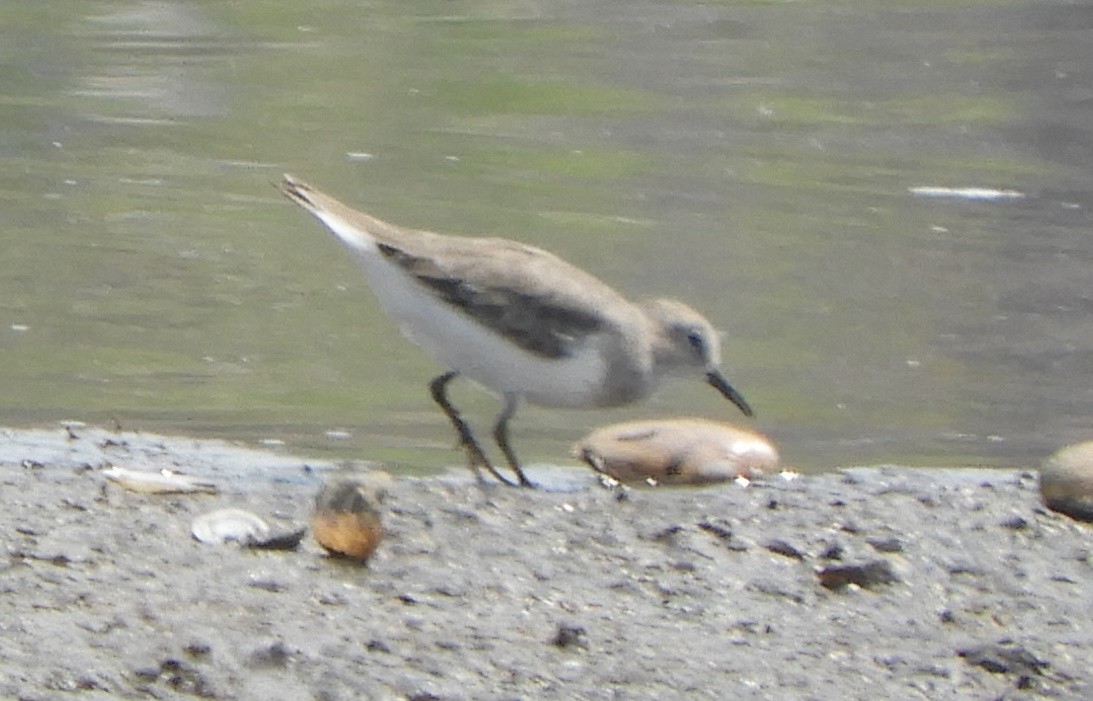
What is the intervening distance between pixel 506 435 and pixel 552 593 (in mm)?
1576

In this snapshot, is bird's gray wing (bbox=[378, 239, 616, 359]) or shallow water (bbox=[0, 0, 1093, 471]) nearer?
bird's gray wing (bbox=[378, 239, 616, 359])

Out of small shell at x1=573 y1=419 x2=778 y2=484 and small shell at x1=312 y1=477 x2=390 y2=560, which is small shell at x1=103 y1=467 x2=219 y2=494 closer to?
small shell at x1=312 y1=477 x2=390 y2=560

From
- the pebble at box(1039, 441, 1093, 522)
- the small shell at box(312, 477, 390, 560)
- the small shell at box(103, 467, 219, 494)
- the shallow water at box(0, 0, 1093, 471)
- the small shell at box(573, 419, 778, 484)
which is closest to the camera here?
Result: the small shell at box(312, 477, 390, 560)

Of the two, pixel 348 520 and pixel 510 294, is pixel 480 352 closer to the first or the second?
pixel 510 294

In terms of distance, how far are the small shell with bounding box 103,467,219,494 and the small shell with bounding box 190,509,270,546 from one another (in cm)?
46

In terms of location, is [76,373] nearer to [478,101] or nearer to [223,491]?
[223,491]

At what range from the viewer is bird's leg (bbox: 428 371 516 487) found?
6648 mm

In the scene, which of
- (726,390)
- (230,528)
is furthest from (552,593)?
(726,390)

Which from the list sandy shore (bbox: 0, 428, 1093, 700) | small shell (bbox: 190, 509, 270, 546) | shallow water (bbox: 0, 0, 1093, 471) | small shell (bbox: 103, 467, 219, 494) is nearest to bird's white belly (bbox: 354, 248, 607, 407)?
sandy shore (bbox: 0, 428, 1093, 700)

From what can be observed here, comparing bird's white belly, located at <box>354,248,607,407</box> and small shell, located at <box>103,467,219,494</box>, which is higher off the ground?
bird's white belly, located at <box>354,248,607,407</box>

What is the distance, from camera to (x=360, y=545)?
531cm

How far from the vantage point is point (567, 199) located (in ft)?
36.3

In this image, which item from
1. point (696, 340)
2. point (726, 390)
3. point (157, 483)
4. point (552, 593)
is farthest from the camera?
point (726, 390)

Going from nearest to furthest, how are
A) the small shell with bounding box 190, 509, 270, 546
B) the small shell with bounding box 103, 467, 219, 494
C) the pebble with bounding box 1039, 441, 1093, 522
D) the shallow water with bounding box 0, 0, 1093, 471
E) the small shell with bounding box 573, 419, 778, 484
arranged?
1. the small shell with bounding box 190, 509, 270, 546
2. the small shell with bounding box 103, 467, 219, 494
3. the pebble with bounding box 1039, 441, 1093, 522
4. the small shell with bounding box 573, 419, 778, 484
5. the shallow water with bounding box 0, 0, 1093, 471
